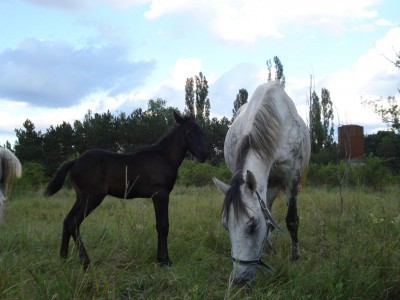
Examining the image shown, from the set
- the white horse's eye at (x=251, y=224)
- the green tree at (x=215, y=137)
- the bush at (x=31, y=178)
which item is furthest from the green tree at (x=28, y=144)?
the white horse's eye at (x=251, y=224)

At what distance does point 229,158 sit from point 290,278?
272 centimetres

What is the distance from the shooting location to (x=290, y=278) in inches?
127

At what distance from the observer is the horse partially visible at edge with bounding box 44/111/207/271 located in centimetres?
421

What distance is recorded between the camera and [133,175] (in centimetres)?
452

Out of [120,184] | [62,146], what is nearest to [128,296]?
[120,184]

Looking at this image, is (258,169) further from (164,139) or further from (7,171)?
(7,171)

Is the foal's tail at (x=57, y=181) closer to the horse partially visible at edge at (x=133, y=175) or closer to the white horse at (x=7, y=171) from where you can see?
the horse partially visible at edge at (x=133, y=175)

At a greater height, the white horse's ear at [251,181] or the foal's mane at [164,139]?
the foal's mane at [164,139]

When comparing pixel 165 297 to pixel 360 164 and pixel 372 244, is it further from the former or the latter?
pixel 360 164

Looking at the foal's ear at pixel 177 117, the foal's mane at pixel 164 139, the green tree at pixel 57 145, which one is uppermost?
the green tree at pixel 57 145

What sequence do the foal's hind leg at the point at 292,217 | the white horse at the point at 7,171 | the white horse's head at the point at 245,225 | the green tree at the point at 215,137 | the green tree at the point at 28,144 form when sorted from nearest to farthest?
the white horse's head at the point at 245,225 < the foal's hind leg at the point at 292,217 < the white horse at the point at 7,171 < the green tree at the point at 28,144 < the green tree at the point at 215,137

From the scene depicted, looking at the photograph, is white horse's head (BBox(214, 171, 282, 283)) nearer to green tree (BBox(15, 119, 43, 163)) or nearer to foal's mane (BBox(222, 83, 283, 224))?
foal's mane (BBox(222, 83, 283, 224))

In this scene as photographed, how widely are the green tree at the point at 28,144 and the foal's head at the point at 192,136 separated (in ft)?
71.6

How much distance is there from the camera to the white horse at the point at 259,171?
3328mm
